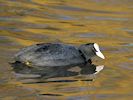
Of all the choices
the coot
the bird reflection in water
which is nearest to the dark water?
the bird reflection in water

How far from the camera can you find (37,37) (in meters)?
13.3

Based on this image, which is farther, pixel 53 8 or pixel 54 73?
pixel 53 8

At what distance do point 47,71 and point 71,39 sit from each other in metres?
2.76

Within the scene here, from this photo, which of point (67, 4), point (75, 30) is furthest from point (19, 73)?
point (67, 4)

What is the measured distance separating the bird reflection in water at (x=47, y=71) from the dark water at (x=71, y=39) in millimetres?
18

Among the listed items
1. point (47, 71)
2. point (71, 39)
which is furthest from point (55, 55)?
point (71, 39)

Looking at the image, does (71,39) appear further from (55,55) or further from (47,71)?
(47,71)

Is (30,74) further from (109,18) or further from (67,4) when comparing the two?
(67,4)

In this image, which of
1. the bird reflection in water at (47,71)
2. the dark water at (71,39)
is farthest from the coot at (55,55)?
the dark water at (71,39)

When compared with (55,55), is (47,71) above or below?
below

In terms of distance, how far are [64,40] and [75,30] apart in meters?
1.31

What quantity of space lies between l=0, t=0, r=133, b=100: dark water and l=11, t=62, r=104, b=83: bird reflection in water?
0.06 feet

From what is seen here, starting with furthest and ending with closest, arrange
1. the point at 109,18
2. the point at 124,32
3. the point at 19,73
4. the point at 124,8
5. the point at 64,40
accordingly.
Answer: the point at 124,8
the point at 109,18
the point at 124,32
the point at 64,40
the point at 19,73

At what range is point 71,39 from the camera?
13.2 metres
